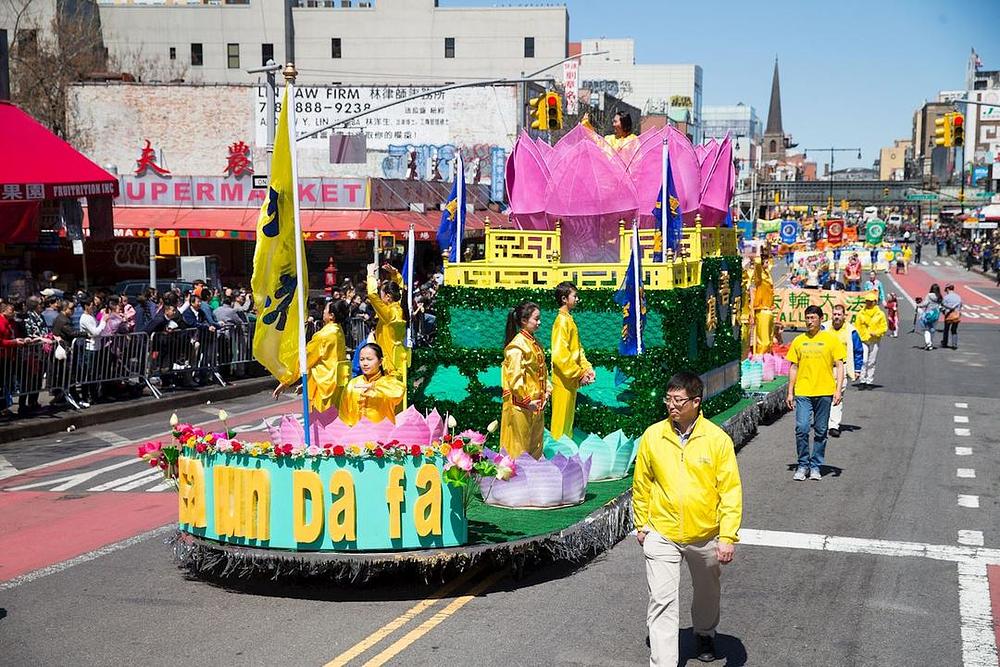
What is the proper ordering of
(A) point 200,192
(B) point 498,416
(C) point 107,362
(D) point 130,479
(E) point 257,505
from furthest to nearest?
(A) point 200,192 → (C) point 107,362 → (D) point 130,479 → (B) point 498,416 → (E) point 257,505

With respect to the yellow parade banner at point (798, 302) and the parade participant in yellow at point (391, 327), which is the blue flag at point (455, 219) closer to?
the parade participant in yellow at point (391, 327)

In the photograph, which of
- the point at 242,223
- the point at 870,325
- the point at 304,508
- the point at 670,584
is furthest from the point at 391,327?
the point at 242,223

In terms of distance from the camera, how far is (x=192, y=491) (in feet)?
27.2

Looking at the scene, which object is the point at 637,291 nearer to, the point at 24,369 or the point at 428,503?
the point at 428,503

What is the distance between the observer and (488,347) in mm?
13234

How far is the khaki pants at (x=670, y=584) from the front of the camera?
20.6 ft

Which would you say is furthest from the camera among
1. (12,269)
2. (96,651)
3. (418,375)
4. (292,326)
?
(12,269)

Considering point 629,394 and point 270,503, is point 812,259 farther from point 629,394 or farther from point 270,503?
point 270,503

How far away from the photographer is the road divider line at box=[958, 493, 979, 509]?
11.3m

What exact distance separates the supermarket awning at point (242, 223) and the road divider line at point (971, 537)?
26472 millimetres

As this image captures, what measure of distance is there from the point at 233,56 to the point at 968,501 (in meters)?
58.0

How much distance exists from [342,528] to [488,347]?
5.50 meters

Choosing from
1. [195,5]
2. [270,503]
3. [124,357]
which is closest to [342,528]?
[270,503]

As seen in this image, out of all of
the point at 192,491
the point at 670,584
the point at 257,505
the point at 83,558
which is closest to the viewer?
the point at 670,584
